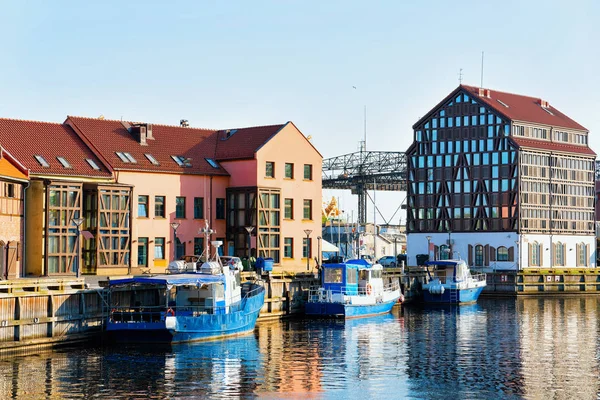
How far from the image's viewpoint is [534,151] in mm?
139000

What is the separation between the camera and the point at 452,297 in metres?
99.9

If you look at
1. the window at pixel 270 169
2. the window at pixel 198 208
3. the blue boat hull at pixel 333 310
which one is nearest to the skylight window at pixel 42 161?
the window at pixel 198 208

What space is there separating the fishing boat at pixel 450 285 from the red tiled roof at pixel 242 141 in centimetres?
2052

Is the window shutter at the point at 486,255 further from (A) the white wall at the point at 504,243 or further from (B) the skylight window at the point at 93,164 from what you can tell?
(B) the skylight window at the point at 93,164

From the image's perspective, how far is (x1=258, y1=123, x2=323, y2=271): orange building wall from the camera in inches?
3706

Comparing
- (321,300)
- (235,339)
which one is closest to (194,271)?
(235,339)

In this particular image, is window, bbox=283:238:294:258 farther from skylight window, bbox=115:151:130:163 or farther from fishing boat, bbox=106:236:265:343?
fishing boat, bbox=106:236:265:343

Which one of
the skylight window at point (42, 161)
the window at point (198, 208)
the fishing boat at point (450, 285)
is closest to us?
the skylight window at point (42, 161)

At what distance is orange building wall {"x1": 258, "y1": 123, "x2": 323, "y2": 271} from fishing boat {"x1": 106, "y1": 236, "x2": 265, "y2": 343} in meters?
26.4

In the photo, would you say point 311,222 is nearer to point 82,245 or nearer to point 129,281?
point 82,245

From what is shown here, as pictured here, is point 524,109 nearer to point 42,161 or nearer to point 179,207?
point 179,207

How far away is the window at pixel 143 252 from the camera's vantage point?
86125 millimetres

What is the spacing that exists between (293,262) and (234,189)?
28.2ft

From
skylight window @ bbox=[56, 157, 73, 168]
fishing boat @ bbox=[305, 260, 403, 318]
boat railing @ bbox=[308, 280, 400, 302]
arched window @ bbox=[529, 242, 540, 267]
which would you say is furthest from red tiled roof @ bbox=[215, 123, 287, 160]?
arched window @ bbox=[529, 242, 540, 267]
